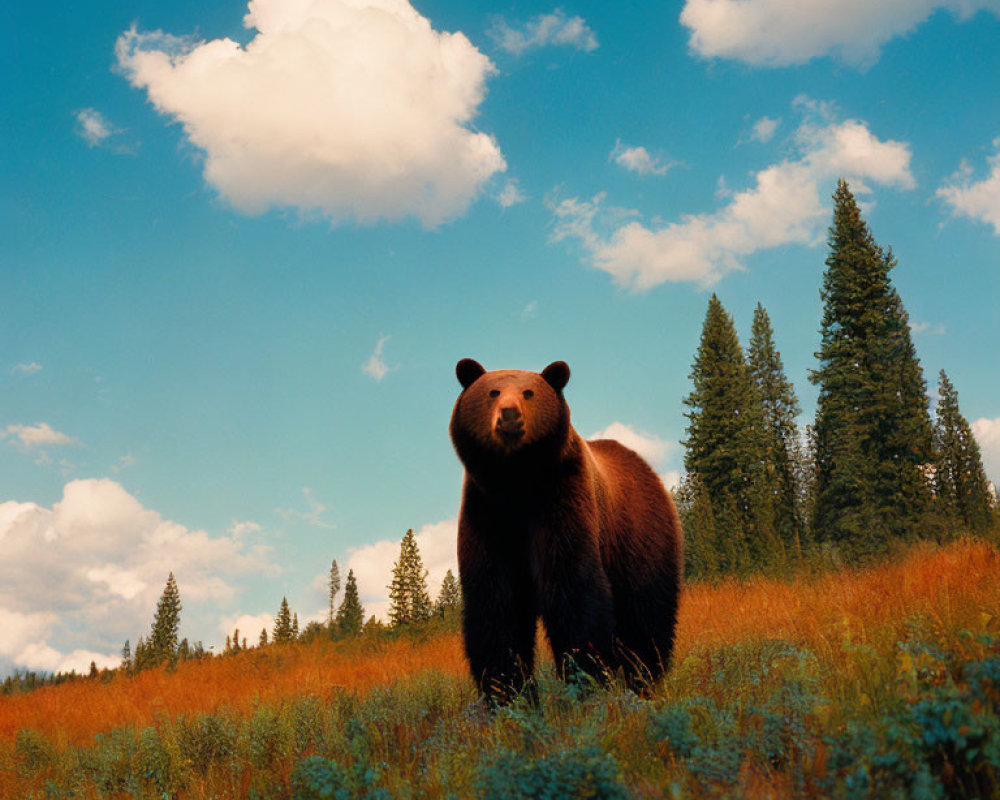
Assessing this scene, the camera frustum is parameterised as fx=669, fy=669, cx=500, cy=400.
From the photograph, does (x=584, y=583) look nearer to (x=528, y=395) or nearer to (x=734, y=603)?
(x=528, y=395)

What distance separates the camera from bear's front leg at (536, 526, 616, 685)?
5.15m

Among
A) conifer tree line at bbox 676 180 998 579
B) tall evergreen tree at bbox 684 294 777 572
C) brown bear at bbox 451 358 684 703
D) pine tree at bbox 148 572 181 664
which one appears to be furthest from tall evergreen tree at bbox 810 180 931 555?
pine tree at bbox 148 572 181 664

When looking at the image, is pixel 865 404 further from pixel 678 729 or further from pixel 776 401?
pixel 678 729

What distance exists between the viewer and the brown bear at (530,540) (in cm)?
520

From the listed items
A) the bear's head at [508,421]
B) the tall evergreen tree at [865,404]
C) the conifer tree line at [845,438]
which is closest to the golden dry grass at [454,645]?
the bear's head at [508,421]

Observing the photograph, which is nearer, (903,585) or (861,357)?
(903,585)

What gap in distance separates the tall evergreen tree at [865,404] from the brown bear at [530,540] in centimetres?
2239

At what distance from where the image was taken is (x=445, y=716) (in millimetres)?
6363

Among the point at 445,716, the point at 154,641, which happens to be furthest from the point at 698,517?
the point at 154,641

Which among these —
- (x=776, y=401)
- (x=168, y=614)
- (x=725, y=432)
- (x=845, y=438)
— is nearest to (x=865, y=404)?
(x=845, y=438)

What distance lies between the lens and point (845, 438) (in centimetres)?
2750

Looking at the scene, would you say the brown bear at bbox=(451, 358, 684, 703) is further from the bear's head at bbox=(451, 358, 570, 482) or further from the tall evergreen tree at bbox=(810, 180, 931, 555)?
the tall evergreen tree at bbox=(810, 180, 931, 555)

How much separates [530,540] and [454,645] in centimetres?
770

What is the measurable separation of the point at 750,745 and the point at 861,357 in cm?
2901
